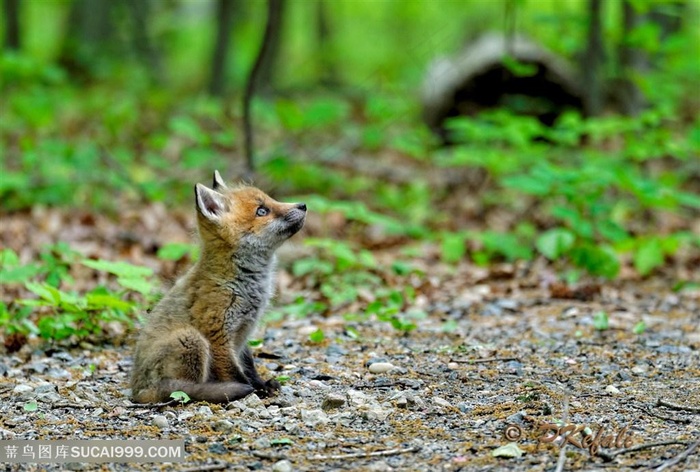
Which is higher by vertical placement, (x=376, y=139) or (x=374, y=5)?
(x=374, y=5)

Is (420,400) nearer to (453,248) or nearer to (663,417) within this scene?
(663,417)

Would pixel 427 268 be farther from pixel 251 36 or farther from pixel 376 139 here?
pixel 251 36

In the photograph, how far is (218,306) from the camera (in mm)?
5117

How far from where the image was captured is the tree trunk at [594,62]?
1072 centimetres

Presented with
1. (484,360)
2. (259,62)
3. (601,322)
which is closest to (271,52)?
(259,62)

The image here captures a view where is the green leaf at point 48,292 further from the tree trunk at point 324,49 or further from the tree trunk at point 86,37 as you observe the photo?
the tree trunk at point 324,49

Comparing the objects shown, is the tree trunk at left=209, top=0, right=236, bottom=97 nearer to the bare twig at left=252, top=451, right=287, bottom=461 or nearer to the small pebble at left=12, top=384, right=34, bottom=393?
the small pebble at left=12, top=384, right=34, bottom=393

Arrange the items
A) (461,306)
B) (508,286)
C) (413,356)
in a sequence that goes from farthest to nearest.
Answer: (508,286)
(461,306)
(413,356)

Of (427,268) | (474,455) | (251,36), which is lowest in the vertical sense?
(427,268)

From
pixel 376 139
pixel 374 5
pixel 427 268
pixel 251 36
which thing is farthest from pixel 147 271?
pixel 374 5

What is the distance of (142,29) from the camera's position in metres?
19.8

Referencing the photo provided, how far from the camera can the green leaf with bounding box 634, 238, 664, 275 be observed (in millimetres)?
→ 8039

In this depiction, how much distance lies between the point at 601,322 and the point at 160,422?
12.2ft

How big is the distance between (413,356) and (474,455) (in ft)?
6.25
